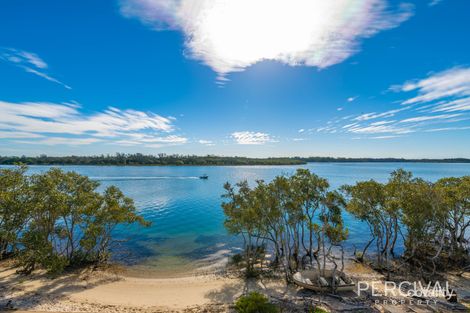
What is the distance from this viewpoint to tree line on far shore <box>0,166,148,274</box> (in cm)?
1783

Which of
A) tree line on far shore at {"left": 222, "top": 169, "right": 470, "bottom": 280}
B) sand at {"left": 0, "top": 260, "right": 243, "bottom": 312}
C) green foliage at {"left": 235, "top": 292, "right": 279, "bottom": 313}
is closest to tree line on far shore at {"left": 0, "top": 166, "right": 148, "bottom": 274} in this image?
sand at {"left": 0, "top": 260, "right": 243, "bottom": 312}

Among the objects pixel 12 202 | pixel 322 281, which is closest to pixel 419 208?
pixel 322 281

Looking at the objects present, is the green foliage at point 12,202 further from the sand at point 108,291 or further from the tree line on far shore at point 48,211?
the sand at point 108,291

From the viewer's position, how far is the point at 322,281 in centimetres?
1717

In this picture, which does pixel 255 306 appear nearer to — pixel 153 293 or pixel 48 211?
pixel 153 293

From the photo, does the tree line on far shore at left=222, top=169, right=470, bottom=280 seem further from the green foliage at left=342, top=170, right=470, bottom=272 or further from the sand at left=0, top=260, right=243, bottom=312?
the sand at left=0, top=260, right=243, bottom=312

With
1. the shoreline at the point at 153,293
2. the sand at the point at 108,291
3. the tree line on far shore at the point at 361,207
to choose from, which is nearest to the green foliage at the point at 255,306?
the shoreline at the point at 153,293

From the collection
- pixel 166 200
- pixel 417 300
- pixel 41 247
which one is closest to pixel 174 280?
pixel 41 247

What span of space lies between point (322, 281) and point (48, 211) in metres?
22.6

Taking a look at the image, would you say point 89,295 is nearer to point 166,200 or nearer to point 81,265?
point 81,265

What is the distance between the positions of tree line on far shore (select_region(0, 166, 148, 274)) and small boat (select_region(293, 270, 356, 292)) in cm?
1601

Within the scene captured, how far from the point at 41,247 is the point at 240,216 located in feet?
51.7

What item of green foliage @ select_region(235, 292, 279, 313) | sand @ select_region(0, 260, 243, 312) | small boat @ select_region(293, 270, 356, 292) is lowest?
sand @ select_region(0, 260, 243, 312)

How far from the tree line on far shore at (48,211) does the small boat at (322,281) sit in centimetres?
1601
